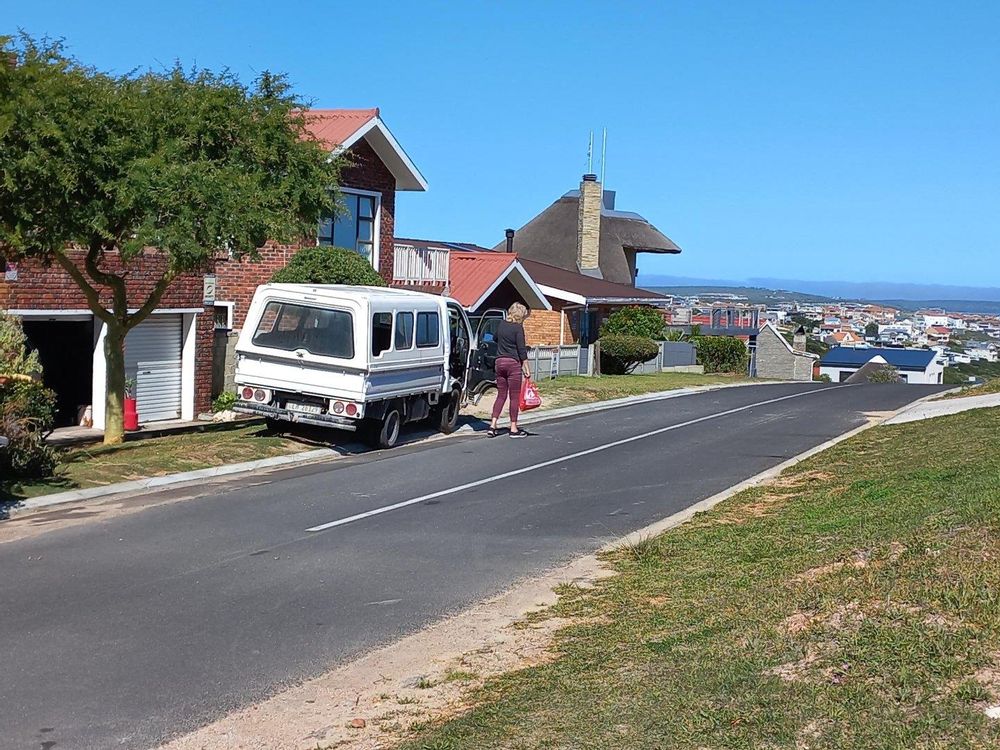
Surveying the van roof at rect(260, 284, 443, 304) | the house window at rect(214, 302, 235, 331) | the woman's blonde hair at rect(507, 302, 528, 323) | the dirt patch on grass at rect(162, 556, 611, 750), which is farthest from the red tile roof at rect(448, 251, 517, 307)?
the dirt patch on grass at rect(162, 556, 611, 750)

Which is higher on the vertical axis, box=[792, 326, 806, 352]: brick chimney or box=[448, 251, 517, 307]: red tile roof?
box=[448, 251, 517, 307]: red tile roof

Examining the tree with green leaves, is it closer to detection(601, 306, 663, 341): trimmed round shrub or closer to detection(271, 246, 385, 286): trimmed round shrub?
detection(271, 246, 385, 286): trimmed round shrub

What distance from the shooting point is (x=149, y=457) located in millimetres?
15070

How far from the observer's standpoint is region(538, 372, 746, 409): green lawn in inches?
1045

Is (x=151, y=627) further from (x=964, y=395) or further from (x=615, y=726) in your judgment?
(x=964, y=395)

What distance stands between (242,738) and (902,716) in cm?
310

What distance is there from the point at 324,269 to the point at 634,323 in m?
22.3

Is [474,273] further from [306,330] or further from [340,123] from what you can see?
[306,330]

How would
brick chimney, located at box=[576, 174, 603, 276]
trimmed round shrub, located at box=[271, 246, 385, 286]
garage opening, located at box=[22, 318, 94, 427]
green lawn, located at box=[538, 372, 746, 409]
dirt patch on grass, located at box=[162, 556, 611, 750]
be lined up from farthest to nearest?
brick chimney, located at box=[576, 174, 603, 276], green lawn, located at box=[538, 372, 746, 409], garage opening, located at box=[22, 318, 94, 427], trimmed round shrub, located at box=[271, 246, 385, 286], dirt patch on grass, located at box=[162, 556, 611, 750]

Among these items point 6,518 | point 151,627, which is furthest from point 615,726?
point 6,518

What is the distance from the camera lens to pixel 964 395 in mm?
26016

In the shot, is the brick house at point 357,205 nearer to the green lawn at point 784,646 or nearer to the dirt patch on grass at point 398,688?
the green lawn at point 784,646

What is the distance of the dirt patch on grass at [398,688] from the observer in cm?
596

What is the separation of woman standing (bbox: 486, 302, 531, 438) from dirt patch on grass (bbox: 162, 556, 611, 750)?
33.8 ft
